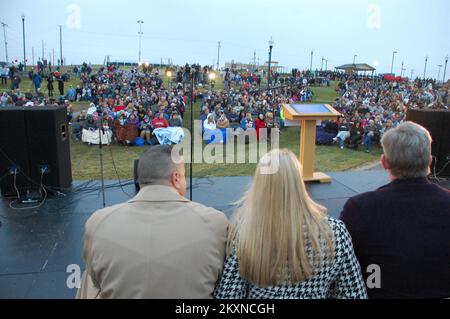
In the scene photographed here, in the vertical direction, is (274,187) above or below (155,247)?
above

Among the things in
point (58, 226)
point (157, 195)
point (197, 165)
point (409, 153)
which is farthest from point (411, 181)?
point (197, 165)

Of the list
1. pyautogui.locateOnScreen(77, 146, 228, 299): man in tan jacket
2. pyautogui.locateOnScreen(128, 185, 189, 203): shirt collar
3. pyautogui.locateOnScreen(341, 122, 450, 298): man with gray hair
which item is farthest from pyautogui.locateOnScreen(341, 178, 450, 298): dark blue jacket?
pyautogui.locateOnScreen(128, 185, 189, 203): shirt collar

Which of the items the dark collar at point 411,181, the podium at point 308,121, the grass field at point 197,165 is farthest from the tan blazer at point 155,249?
the grass field at point 197,165

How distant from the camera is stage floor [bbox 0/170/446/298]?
3244 mm

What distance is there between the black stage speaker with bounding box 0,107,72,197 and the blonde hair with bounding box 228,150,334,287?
4430 mm

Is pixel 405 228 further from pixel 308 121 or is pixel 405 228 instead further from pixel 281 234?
pixel 308 121

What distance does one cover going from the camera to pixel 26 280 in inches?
128

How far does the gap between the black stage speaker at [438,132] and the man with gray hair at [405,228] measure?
17.3 feet

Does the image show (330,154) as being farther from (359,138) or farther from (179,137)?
Answer: (179,137)

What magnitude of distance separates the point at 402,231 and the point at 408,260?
0.13 metres

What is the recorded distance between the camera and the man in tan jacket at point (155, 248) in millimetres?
1504

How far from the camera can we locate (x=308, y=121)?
236 inches
